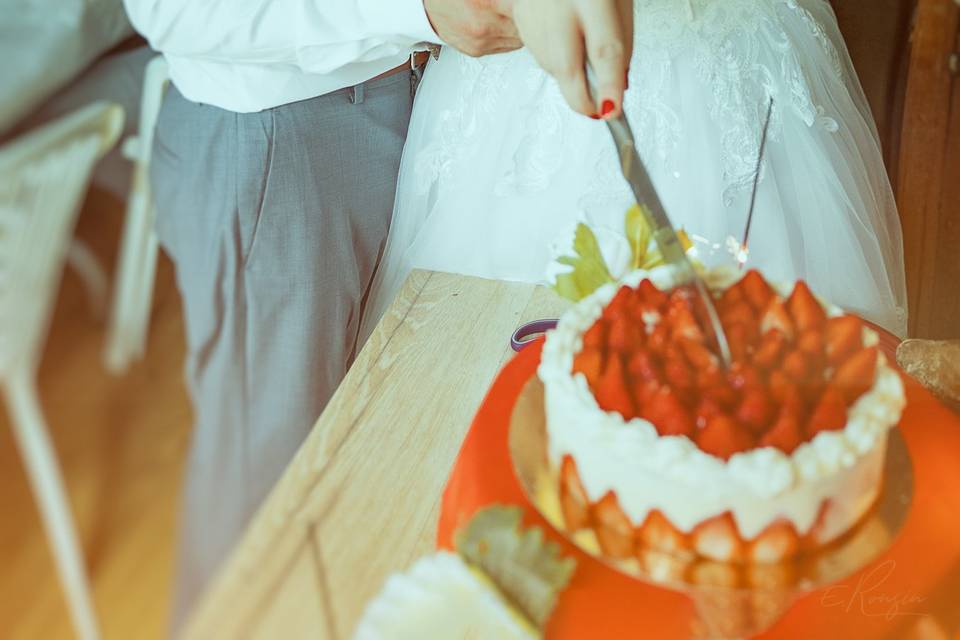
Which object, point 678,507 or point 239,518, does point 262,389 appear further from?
point 678,507

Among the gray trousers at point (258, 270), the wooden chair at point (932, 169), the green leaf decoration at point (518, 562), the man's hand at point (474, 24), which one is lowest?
the wooden chair at point (932, 169)

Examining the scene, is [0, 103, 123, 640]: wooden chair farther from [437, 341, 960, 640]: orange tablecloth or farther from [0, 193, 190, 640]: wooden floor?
[437, 341, 960, 640]: orange tablecloth

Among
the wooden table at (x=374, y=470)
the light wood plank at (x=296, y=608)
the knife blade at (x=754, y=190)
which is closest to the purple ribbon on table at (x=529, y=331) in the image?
the wooden table at (x=374, y=470)

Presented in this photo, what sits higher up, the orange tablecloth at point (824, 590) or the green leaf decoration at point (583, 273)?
the green leaf decoration at point (583, 273)

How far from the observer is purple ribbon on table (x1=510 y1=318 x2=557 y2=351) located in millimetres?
887

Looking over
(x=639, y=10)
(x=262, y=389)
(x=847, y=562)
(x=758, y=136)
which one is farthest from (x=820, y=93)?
(x=262, y=389)

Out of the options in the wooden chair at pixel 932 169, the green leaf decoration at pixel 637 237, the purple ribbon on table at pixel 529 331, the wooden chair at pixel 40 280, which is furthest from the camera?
the wooden chair at pixel 932 169

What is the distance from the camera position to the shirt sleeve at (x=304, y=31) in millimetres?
619

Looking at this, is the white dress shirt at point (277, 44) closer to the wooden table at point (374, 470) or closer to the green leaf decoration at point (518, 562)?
the wooden table at point (374, 470)

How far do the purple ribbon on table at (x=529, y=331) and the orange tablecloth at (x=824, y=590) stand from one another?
0.20 meters

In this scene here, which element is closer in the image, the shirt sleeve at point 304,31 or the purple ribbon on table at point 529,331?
the shirt sleeve at point 304,31

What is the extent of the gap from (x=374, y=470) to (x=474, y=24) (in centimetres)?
41

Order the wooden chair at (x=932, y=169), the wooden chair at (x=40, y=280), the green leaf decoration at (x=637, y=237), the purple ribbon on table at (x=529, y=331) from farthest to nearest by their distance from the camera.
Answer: the wooden chair at (x=932, y=169), the purple ribbon on table at (x=529, y=331), the green leaf decoration at (x=637, y=237), the wooden chair at (x=40, y=280)

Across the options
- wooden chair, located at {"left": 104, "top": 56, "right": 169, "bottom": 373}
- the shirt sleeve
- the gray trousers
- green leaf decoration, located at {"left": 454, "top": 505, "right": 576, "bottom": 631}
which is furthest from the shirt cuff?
green leaf decoration, located at {"left": 454, "top": 505, "right": 576, "bottom": 631}
